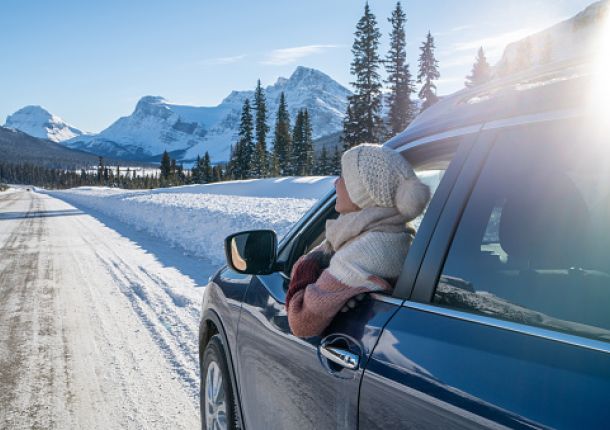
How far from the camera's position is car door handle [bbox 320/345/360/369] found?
65.7 inches

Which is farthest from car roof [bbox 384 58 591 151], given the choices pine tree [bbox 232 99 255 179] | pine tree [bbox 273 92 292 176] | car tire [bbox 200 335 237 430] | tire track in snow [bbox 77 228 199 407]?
pine tree [bbox 232 99 255 179]

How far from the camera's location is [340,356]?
1.74 m

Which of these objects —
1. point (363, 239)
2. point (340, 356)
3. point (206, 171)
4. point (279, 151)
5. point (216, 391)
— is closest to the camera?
point (340, 356)

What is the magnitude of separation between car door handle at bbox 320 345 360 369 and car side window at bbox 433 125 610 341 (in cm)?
32

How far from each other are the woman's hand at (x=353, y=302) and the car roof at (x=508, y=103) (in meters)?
0.62

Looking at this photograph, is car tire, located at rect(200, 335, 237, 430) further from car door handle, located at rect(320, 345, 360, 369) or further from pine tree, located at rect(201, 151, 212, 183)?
pine tree, located at rect(201, 151, 212, 183)

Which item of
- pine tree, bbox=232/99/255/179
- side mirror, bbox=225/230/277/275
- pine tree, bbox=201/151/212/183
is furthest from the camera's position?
pine tree, bbox=201/151/212/183

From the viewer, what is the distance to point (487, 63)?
4241 cm

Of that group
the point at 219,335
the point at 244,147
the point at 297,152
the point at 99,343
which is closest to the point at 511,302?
the point at 219,335

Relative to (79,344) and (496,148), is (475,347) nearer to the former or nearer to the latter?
(496,148)

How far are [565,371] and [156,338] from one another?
4970 mm

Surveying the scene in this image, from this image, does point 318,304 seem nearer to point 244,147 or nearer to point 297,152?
point 297,152

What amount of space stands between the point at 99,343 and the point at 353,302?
439 cm

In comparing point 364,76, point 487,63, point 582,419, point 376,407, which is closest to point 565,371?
point 582,419
